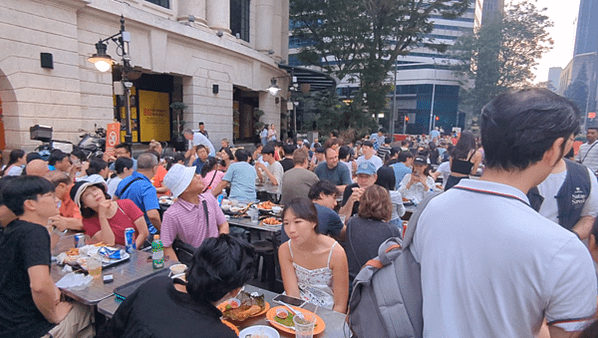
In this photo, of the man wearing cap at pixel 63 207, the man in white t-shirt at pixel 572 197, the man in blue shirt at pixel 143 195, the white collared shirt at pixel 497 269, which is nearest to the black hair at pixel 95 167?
the man wearing cap at pixel 63 207

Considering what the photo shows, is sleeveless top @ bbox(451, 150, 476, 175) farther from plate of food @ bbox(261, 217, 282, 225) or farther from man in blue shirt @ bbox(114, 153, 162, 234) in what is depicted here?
man in blue shirt @ bbox(114, 153, 162, 234)

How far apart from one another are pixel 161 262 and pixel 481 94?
46.0m

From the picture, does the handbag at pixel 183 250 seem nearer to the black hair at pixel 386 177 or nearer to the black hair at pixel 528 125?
the black hair at pixel 386 177

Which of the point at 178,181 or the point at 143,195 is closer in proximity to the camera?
the point at 178,181

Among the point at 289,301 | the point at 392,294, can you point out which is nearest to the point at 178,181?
the point at 289,301

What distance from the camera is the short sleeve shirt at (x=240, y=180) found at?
606cm

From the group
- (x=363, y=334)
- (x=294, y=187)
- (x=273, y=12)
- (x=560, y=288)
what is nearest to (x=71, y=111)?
(x=294, y=187)

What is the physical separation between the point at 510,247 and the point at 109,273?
10.8 feet

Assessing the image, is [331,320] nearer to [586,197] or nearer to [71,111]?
[586,197]

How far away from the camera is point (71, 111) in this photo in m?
9.91

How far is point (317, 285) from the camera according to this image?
284 cm

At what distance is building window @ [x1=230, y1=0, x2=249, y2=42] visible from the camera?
18391 millimetres

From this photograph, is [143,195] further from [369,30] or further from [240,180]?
[369,30]

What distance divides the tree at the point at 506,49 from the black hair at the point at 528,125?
134 feet
